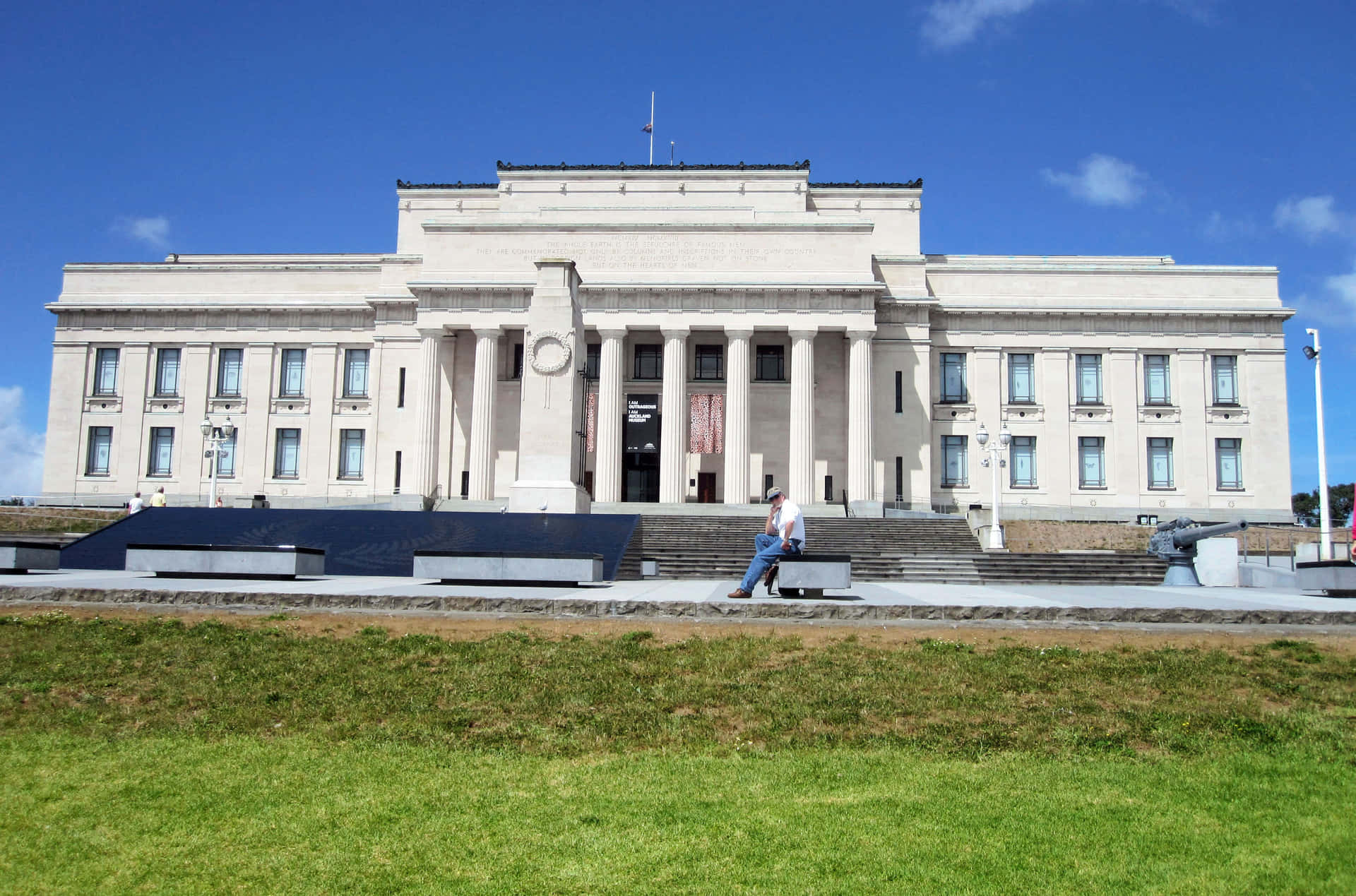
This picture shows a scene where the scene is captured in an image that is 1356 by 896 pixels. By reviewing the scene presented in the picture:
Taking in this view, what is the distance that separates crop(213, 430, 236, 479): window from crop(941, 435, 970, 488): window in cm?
4023

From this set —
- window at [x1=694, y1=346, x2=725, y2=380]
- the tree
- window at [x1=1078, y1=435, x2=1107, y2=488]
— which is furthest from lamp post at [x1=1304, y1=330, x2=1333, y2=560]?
Answer: the tree

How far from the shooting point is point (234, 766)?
8719mm

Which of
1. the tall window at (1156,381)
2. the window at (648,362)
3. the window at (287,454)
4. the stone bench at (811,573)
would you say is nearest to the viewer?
the stone bench at (811,573)

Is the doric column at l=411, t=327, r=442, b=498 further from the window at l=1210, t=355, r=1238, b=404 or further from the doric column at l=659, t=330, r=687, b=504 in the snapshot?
the window at l=1210, t=355, r=1238, b=404

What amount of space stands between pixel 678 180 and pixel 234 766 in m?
53.2

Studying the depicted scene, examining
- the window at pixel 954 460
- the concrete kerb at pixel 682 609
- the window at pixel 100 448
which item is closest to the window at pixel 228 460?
the window at pixel 100 448

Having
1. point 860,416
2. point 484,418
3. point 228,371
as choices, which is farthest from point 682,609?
point 228,371

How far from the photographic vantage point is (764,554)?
63.0ft

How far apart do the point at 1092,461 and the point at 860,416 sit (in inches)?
567

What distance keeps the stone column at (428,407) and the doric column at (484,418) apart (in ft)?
7.25

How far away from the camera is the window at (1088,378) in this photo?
56.9m

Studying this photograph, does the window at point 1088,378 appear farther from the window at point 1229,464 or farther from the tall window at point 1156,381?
the window at point 1229,464

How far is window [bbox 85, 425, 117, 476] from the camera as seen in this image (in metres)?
59.0

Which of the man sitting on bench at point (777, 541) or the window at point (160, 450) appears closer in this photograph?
the man sitting on bench at point (777, 541)
